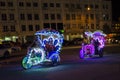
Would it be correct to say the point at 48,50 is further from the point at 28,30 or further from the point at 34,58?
the point at 28,30

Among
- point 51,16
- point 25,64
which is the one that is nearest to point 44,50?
point 25,64

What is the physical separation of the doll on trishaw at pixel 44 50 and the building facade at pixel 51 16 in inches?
2808

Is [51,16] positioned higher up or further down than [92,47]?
higher up

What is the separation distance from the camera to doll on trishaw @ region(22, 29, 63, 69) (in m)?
24.9

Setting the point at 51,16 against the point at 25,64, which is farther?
the point at 51,16

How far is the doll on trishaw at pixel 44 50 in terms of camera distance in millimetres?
24891

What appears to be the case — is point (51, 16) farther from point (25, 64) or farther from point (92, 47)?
point (25, 64)

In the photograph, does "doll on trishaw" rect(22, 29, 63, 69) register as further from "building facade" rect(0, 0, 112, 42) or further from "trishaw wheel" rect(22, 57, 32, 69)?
"building facade" rect(0, 0, 112, 42)

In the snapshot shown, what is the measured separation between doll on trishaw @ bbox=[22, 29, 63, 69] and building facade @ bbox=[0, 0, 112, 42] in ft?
234

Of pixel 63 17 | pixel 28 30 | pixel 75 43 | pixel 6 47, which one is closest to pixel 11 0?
A: pixel 28 30

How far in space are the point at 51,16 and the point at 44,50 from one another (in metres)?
81.4

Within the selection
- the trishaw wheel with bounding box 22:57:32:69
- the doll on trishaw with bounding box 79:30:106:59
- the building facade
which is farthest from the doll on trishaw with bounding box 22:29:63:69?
the building facade

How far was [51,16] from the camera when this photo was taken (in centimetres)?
10725

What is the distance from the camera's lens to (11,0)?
9944 cm
